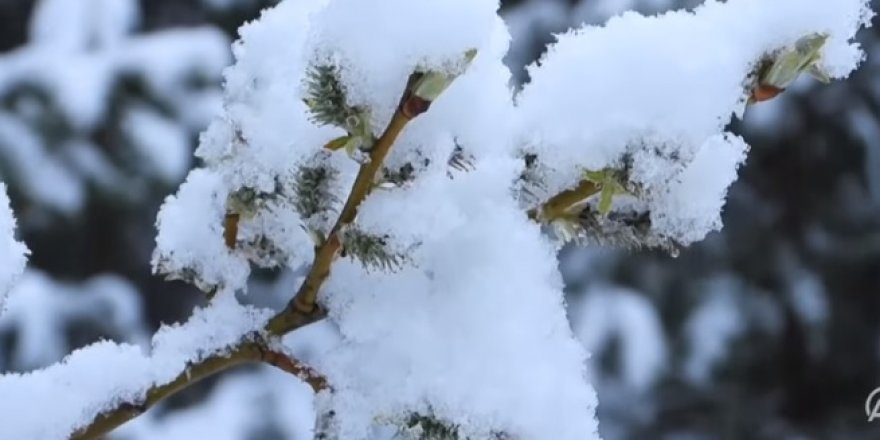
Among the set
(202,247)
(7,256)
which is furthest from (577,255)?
(7,256)

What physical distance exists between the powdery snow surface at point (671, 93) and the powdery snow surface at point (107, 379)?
0.38 feet

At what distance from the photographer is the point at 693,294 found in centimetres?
238

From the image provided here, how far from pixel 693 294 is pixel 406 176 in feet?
6.86

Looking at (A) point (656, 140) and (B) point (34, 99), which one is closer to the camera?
(A) point (656, 140)

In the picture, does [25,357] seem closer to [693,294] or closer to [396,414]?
[693,294]

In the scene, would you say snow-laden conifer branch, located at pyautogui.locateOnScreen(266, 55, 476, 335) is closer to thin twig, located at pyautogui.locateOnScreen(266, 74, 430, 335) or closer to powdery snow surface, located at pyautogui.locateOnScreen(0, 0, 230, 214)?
thin twig, located at pyautogui.locateOnScreen(266, 74, 430, 335)

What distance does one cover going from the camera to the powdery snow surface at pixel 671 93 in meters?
0.36

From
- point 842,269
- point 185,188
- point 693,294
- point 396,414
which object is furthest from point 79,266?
point 396,414

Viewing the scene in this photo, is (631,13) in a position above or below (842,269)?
below

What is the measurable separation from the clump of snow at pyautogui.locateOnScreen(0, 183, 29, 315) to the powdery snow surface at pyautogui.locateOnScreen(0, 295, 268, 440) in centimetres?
6

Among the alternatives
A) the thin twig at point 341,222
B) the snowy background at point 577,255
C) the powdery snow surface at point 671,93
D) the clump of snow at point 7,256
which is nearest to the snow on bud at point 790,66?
Answer: the powdery snow surface at point 671,93

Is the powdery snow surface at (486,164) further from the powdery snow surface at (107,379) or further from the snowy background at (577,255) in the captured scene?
the snowy background at (577,255)

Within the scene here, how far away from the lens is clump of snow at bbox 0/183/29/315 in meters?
0.34

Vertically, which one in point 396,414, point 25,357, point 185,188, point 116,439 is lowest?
point 396,414
